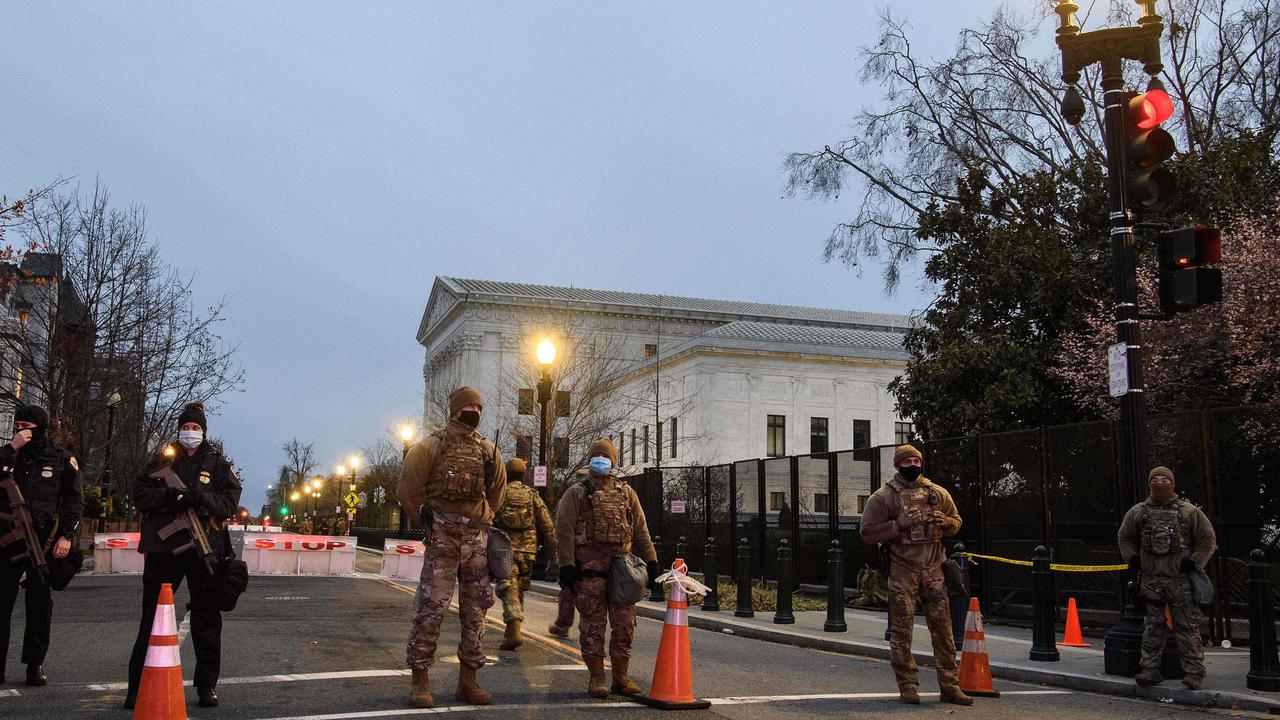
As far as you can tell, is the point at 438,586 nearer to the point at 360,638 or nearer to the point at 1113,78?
the point at 360,638

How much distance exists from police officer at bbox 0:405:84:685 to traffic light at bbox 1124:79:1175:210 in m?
9.53

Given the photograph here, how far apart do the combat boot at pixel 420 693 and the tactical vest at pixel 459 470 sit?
1.17 metres

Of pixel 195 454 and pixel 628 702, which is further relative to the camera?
pixel 628 702

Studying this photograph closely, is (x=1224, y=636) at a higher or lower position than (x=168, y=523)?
lower

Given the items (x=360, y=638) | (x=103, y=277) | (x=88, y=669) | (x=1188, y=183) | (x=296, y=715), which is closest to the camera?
(x=296, y=715)

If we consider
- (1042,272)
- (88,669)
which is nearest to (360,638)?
(88,669)

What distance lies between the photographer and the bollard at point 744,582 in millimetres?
16344

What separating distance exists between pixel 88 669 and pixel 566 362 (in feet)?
106

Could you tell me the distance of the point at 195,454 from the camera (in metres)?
7.38

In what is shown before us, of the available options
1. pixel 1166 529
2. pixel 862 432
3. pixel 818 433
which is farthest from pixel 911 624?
pixel 862 432

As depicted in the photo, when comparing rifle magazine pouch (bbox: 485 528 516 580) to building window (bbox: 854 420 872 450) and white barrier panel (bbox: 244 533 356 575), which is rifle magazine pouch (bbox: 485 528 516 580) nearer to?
white barrier panel (bbox: 244 533 356 575)

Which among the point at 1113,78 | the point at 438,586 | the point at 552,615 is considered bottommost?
the point at 552,615

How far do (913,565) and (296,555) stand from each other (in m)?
22.6

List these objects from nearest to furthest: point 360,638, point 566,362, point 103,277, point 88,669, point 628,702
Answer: point 628,702 < point 88,669 < point 360,638 < point 103,277 < point 566,362
